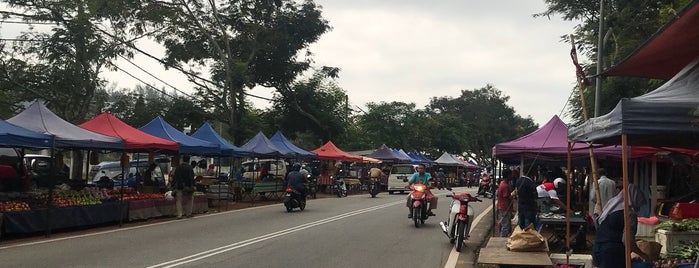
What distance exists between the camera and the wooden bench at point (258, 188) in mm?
24703

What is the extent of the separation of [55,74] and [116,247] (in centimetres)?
1771

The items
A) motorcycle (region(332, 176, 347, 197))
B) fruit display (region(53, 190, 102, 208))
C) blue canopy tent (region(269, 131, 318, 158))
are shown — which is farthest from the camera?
motorcycle (region(332, 176, 347, 197))

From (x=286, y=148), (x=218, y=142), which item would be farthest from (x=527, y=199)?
(x=286, y=148)

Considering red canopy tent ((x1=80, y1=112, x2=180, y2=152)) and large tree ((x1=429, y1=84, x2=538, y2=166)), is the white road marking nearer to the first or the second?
red canopy tent ((x1=80, y1=112, x2=180, y2=152))

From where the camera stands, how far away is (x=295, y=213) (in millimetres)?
19578

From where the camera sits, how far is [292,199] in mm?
20047

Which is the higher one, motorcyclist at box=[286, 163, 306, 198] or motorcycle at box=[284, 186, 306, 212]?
motorcyclist at box=[286, 163, 306, 198]

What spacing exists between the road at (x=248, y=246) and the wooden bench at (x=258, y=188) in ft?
24.2

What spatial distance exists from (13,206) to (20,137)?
1536 mm

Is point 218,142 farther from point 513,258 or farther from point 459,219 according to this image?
Answer: point 513,258

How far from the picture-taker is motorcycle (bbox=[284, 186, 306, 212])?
19938 millimetres

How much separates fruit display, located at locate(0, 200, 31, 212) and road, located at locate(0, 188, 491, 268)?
0.90 m

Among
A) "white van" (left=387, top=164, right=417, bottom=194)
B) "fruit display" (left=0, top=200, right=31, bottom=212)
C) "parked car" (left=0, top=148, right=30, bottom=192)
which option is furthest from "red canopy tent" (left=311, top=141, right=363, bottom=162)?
"fruit display" (left=0, top=200, right=31, bottom=212)

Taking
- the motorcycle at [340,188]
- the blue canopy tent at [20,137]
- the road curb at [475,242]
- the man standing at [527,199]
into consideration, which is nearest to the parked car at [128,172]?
the blue canopy tent at [20,137]
